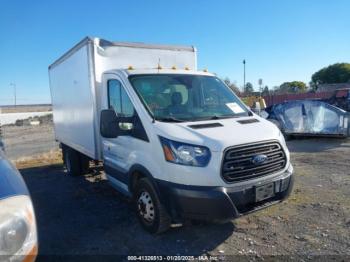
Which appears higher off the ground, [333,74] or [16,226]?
[333,74]

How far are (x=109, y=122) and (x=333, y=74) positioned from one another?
7658 centimetres

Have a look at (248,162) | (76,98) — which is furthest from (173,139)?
(76,98)

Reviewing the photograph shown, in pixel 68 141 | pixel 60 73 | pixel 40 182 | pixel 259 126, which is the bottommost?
pixel 40 182

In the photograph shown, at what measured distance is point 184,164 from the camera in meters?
3.73

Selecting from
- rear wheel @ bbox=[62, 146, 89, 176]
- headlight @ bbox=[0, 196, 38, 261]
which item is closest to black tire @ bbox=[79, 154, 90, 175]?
rear wheel @ bbox=[62, 146, 89, 176]

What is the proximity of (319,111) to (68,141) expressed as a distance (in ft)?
30.7

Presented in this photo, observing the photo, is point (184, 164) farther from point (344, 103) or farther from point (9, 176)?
point (344, 103)

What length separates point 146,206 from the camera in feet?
14.4

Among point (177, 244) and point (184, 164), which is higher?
point (184, 164)

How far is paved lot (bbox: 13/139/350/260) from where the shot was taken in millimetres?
4012

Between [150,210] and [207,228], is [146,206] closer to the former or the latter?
[150,210]

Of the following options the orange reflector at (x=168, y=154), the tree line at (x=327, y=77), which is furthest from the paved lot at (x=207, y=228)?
the tree line at (x=327, y=77)

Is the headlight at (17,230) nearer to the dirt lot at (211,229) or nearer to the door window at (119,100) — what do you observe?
the dirt lot at (211,229)

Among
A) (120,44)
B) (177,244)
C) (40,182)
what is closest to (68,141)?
(40,182)
